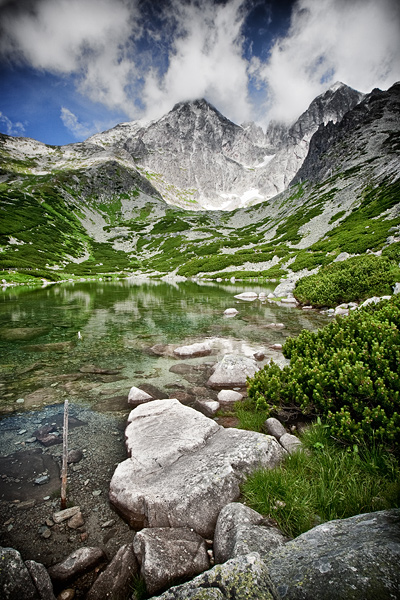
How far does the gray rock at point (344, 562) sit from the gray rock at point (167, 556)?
144 cm

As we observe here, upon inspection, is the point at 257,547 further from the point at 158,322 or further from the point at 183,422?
the point at 158,322

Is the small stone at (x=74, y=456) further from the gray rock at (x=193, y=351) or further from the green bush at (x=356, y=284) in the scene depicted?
the green bush at (x=356, y=284)

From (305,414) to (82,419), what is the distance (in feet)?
23.5

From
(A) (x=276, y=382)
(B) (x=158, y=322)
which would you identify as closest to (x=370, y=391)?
(A) (x=276, y=382)

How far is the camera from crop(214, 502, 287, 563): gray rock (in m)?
3.81

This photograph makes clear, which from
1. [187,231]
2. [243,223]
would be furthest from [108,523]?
[243,223]

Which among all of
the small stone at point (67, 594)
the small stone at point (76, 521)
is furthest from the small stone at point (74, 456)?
the small stone at point (67, 594)

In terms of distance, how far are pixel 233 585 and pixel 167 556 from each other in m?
Result: 1.73

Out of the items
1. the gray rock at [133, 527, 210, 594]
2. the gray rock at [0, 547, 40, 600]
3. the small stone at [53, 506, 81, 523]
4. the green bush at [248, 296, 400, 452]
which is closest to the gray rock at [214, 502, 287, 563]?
the gray rock at [133, 527, 210, 594]

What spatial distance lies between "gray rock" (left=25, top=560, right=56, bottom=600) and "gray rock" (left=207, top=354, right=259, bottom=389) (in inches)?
323

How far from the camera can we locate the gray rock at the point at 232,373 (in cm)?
1144

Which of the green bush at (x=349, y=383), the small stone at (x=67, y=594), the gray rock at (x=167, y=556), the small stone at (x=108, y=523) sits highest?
the green bush at (x=349, y=383)

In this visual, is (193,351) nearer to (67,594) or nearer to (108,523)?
(108,523)

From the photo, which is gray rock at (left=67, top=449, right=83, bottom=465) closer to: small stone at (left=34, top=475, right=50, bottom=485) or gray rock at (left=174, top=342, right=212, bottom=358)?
small stone at (left=34, top=475, right=50, bottom=485)
